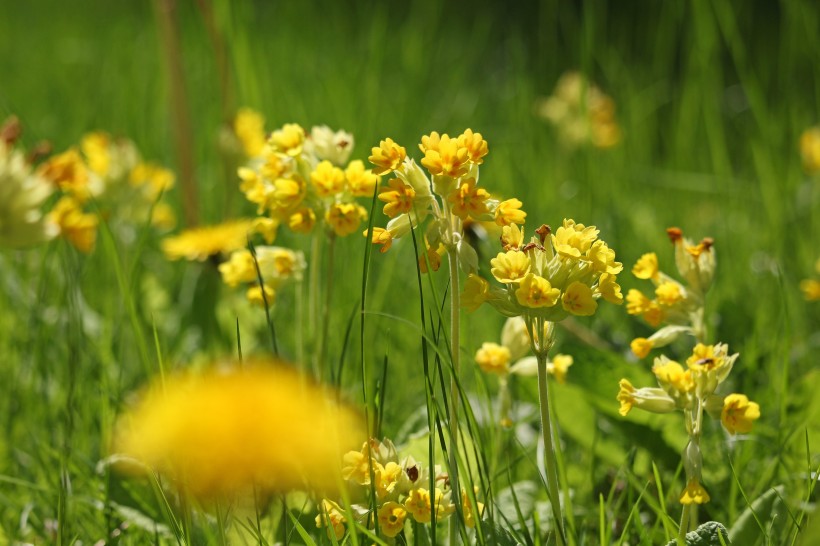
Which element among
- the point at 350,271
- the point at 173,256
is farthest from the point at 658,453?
the point at 173,256

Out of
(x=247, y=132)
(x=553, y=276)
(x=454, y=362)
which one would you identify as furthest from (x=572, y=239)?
(x=247, y=132)

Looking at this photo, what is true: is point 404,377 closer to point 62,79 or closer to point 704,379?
point 704,379

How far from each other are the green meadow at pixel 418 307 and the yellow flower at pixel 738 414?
2.6 inches

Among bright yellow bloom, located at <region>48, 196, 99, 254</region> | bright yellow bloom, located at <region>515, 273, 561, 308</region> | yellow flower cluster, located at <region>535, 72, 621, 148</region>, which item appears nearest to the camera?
bright yellow bloom, located at <region>515, 273, 561, 308</region>

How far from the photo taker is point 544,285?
0.77 metres

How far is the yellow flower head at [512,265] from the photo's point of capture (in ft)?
2.60

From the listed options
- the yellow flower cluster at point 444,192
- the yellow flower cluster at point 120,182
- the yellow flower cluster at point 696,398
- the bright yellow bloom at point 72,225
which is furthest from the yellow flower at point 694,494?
the yellow flower cluster at point 120,182

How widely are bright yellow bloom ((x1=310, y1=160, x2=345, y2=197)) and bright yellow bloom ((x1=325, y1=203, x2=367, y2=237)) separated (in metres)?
0.02

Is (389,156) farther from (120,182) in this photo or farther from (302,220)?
(120,182)

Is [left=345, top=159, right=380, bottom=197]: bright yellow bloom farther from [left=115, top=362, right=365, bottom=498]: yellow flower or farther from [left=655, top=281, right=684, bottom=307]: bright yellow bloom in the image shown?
[left=115, top=362, right=365, bottom=498]: yellow flower

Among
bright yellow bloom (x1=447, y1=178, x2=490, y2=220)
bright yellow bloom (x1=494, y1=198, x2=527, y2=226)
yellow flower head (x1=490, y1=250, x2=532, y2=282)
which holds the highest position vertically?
bright yellow bloom (x1=447, y1=178, x2=490, y2=220)

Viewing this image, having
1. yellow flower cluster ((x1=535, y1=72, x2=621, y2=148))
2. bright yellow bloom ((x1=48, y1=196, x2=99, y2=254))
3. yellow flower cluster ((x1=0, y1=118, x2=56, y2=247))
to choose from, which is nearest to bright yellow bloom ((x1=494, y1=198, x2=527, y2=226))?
yellow flower cluster ((x1=0, y1=118, x2=56, y2=247))

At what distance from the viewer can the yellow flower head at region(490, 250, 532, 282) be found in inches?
31.2

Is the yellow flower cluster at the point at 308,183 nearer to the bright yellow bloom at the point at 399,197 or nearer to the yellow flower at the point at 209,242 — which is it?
the bright yellow bloom at the point at 399,197
